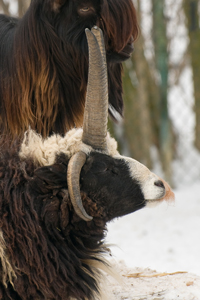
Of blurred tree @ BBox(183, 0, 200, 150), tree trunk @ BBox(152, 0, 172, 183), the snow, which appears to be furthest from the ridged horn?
blurred tree @ BBox(183, 0, 200, 150)

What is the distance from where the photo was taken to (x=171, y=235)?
227 inches

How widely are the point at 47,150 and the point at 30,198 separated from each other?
35cm

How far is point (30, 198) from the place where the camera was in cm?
286

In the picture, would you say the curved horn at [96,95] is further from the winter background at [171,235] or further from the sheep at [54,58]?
the winter background at [171,235]

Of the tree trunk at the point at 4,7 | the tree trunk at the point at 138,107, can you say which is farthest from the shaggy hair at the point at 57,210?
the tree trunk at the point at 138,107

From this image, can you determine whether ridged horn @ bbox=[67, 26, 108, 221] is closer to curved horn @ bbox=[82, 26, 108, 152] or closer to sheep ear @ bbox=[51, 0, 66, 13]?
curved horn @ bbox=[82, 26, 108, 152]

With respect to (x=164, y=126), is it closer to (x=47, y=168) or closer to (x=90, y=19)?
(x=90, y=19)

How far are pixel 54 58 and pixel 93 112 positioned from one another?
92 cm

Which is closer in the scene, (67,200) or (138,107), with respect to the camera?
(67,200)

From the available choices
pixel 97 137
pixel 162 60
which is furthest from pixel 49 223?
pixel 162 60

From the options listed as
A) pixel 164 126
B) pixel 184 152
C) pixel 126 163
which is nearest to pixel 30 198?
pixel 126 163

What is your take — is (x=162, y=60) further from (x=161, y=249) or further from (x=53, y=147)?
(x=53, y=147)

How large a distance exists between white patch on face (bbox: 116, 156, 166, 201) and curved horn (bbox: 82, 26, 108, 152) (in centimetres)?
26

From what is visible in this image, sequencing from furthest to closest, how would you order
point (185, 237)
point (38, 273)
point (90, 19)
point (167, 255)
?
1. point (185, 237)
2. point (167, 255)
3. point (90, 19)
4. point (38, 273)
